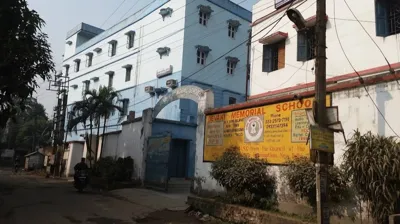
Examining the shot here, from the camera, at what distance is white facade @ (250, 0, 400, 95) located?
408 inches

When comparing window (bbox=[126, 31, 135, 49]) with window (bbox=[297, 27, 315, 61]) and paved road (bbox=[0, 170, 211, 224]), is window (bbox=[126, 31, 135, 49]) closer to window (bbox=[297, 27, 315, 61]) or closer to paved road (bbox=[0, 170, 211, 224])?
paved road (bbox=[0, 170, 211, 224])

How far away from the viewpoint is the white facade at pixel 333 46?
10376 mm

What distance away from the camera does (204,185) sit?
11.8 m

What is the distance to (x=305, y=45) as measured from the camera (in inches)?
500

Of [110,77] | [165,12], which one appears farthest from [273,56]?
[110,77]

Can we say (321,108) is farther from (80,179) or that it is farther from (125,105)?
(125,105)

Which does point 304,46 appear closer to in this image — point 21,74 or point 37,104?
point 21,74

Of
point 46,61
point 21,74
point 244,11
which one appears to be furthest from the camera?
point 244,11

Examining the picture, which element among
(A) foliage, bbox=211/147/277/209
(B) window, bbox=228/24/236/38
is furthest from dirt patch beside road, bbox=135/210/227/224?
(B) window, bbox=228/24/236/38

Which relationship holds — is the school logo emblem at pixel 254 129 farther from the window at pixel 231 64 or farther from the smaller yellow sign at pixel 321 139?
the window at pixel 231 64

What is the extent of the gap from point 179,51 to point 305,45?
38.0 feet

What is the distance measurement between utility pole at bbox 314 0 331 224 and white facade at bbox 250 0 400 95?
187 inches

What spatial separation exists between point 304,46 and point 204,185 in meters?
6.12

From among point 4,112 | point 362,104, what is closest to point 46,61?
point 4,112
